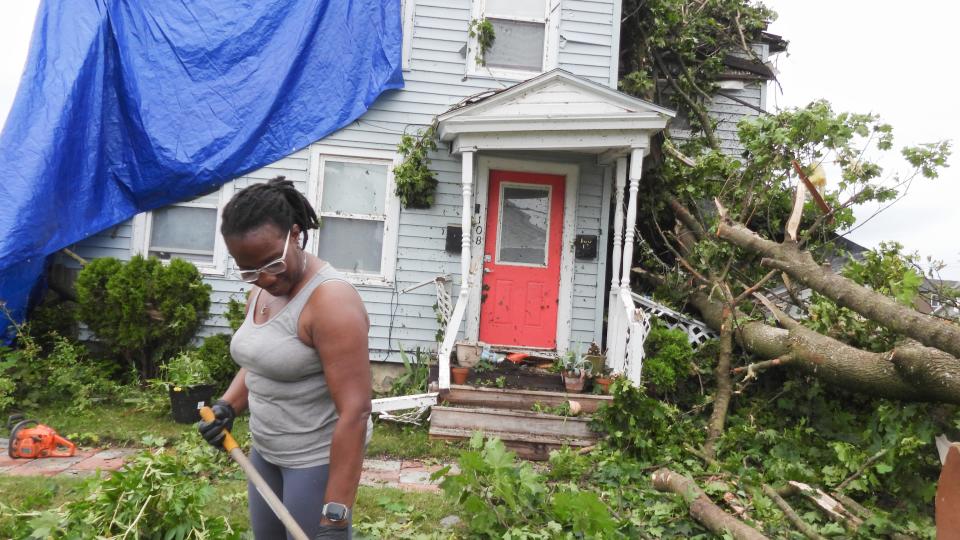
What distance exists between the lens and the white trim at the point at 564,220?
7.86 meters

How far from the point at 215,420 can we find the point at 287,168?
581 centimetres

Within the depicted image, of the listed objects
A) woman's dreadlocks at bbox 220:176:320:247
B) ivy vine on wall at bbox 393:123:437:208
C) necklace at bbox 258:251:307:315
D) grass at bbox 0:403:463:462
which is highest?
ivy vine on wall at bbox 393:123:437:208

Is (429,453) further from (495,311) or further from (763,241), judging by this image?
(763,241)

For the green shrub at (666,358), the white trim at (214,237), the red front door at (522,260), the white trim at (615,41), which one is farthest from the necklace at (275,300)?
the white trim at (615,41)

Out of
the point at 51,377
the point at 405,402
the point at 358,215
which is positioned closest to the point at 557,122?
the point at 358,215

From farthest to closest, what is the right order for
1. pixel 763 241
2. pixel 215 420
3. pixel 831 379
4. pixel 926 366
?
pixel 763 241 < pixel 831 379 < pixel 926 366 < pixel 215 420

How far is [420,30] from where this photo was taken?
26.3 ft

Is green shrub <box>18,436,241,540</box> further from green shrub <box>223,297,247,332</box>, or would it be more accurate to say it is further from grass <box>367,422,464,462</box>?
green shrub <box>223,297,247,332</box>

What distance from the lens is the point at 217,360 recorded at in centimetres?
668

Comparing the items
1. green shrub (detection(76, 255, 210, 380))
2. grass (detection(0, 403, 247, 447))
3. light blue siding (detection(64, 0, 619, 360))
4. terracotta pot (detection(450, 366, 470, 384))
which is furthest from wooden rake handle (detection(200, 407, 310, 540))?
light blue siding (detection(64, 0, 619, 360))

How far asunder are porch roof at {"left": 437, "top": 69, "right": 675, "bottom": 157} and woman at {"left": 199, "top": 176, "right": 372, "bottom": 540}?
5051mm

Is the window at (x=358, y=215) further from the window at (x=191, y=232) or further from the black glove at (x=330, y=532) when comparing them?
the black glove at (x=330, y=532)

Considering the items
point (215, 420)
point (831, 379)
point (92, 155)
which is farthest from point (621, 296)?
point (92, 155)

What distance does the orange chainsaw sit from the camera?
5051mm
